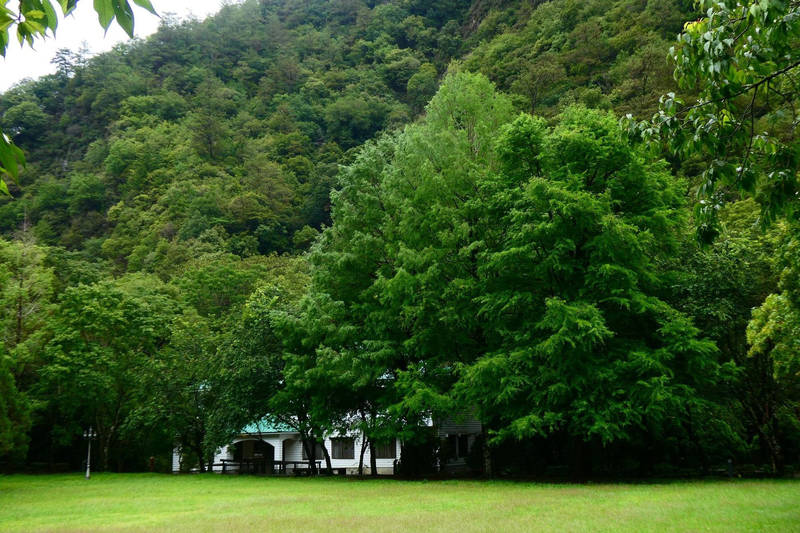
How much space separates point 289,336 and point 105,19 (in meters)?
26.0

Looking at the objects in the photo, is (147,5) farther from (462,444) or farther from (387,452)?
(387,452)

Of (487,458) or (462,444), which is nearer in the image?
(487,458)

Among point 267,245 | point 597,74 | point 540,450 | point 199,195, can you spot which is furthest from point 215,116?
point 540,450

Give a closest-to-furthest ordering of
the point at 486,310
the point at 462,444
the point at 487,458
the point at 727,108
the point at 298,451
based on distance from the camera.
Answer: the point at 727,108 < the point at 486,310 < the point at 487,458 < the point at 462,444 < the point at 298,451

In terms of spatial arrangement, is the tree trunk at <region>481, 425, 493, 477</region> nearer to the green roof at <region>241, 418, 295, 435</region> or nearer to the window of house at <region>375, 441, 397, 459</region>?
the green roof at <region>241, 418, 295, 435</region>

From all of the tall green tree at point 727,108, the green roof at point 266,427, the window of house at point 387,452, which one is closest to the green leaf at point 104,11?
the tall green tree at point 727,108

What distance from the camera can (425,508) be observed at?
1324 centimetres

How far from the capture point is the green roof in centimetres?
3057

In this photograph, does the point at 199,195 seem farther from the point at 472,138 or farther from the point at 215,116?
the point at 472,138

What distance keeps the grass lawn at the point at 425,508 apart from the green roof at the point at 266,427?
9658mm

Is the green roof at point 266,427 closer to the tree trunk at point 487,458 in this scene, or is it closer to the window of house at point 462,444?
the window of house at point 462,444

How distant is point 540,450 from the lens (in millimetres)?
25125

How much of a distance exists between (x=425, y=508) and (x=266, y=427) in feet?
74.2

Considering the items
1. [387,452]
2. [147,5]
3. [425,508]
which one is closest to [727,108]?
[147,5]
